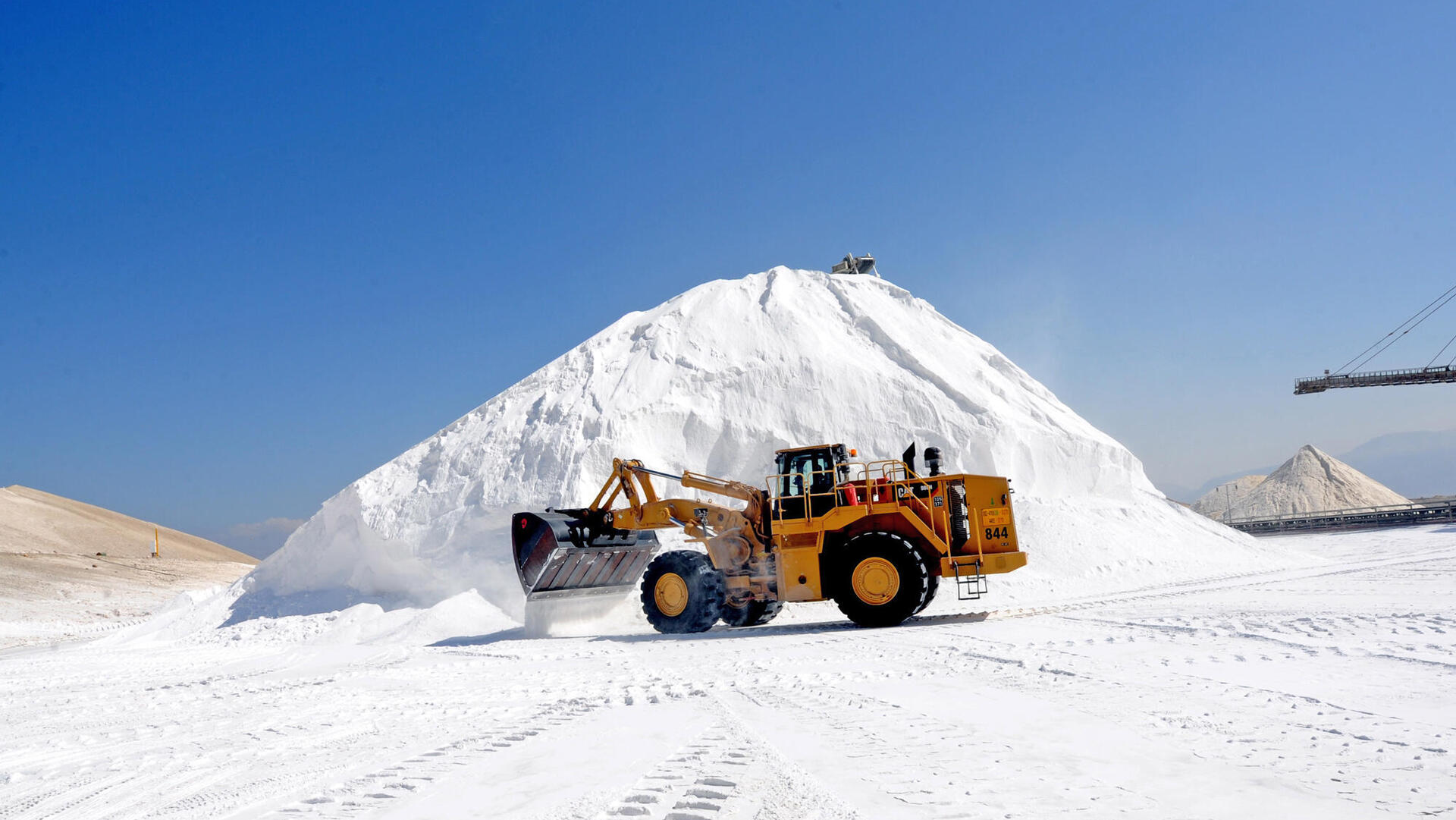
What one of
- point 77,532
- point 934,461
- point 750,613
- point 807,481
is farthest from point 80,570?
point 934,461

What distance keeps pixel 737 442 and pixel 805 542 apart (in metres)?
8.44

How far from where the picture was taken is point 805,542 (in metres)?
11.3

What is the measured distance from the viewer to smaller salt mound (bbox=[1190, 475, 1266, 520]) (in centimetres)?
5600

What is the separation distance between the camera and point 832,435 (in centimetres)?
1984

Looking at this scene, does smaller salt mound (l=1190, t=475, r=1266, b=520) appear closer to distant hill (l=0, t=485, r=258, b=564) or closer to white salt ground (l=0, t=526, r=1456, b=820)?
white salt ground (l=0, t=526, r=1456, b=820)

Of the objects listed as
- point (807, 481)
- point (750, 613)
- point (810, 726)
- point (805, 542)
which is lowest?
point (810, 726)

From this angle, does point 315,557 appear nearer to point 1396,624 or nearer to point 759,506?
point 759,506

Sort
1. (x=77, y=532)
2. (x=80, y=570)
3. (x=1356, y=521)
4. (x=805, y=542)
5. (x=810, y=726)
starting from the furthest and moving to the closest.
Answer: (x=77, y=532)
(x=1356, y=521)
(x=80, y=570)
(x=805, y=542)
(x=810, y=726)

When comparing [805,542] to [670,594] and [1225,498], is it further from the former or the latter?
[1225,498]

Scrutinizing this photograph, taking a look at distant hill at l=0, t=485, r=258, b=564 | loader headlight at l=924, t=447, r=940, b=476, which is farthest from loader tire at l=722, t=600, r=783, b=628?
distant hill at l=0, t=485, r=258, b=564

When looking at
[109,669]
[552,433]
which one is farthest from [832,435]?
[109,669]

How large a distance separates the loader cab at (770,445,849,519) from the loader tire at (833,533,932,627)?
74 centimetres

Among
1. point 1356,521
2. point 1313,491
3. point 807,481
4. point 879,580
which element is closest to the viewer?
point 879,580

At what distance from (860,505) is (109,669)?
9.91 metres
